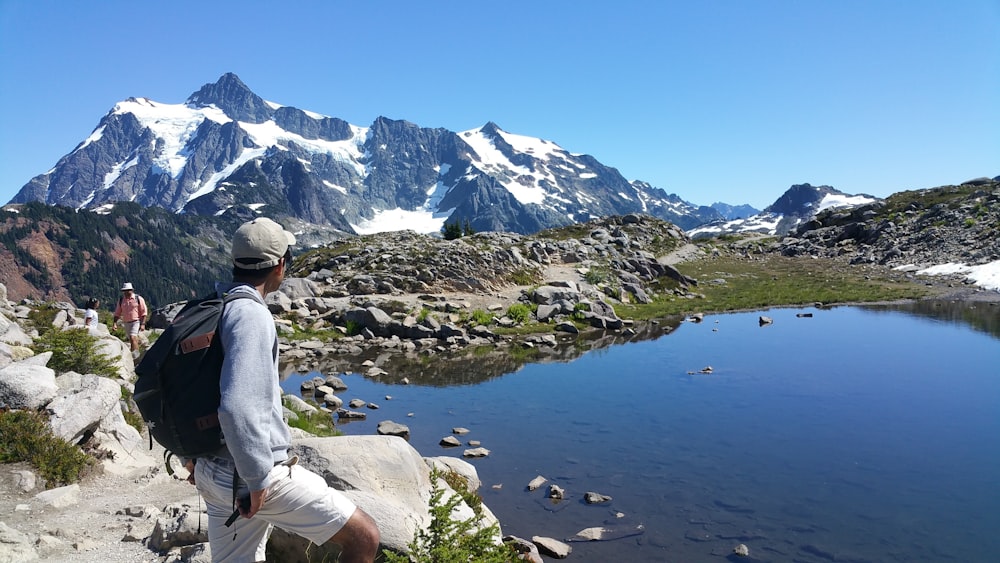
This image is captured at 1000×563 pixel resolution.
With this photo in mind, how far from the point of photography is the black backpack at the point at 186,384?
16.0 ft

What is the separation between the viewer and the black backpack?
4.89 meters

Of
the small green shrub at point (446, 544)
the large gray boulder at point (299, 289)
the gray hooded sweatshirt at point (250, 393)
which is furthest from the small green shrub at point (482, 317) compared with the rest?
the gray hooded sweatshirt at point (250, 393)

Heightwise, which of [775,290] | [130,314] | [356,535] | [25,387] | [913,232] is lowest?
[25,387]

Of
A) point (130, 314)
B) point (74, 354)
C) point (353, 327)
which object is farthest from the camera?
point (353, 327)

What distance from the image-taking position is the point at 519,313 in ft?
132

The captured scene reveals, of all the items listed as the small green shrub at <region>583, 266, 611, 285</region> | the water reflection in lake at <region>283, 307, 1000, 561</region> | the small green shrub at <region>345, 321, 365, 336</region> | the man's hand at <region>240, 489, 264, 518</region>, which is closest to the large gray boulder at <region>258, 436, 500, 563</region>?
the man's hand at <region>240, 489, 264, 518</region>

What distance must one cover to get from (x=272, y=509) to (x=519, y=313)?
3508 centimetres

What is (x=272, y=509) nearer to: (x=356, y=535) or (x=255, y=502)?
(x=255, y=502)

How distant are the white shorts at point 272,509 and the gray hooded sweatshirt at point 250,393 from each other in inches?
7.3

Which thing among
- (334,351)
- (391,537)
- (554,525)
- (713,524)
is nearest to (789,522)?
(713,524)

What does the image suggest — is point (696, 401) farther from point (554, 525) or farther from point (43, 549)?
point (43, 549)

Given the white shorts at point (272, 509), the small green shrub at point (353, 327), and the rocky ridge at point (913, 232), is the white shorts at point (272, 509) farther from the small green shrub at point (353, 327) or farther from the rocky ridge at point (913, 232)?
the rocky ridge at point (913, 232)

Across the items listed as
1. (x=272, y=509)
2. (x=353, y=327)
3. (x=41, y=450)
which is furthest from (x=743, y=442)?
(x=353, y=327)

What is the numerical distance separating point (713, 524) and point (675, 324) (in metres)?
30.8
